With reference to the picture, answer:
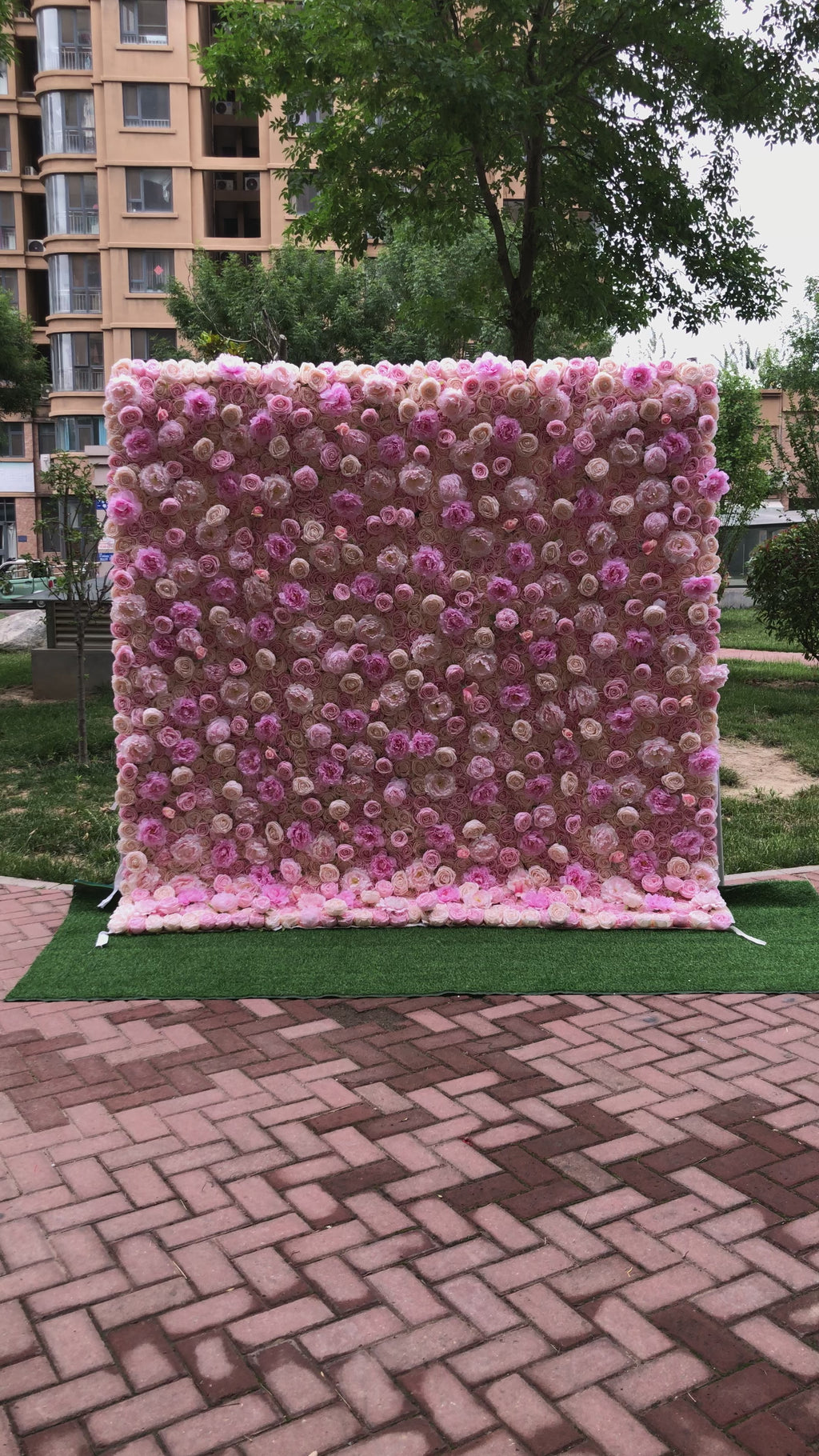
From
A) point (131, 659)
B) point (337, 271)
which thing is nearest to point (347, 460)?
point (131, 659)

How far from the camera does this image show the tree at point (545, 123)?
920cm

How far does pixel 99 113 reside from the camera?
39.8 meters

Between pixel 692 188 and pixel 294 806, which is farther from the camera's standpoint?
pixel 692 188

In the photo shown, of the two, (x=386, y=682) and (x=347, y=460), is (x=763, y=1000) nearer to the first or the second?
(x=386, y=682)

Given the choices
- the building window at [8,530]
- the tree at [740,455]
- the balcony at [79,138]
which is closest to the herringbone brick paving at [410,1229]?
the tree at [740,455]

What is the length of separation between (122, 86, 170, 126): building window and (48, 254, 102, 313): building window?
4.62 meters

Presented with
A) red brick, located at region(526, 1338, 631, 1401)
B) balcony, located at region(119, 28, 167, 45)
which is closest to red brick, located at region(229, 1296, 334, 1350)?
red brick, located at region(526, 1338, 631, 1401)

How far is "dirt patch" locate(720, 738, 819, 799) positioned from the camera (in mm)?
8273

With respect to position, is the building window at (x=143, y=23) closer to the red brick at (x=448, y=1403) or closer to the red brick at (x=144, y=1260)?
the red brick at (x=144, y=1260)

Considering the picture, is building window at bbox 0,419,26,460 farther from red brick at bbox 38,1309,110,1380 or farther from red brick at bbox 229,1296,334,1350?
red brick at bbox 229,1296,334,1350

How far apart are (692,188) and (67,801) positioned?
25.9 ft

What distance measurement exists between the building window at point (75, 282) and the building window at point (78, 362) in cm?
99

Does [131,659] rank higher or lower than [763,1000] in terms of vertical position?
higher

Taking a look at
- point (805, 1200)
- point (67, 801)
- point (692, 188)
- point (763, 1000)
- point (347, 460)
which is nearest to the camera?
point (805, 1200)
